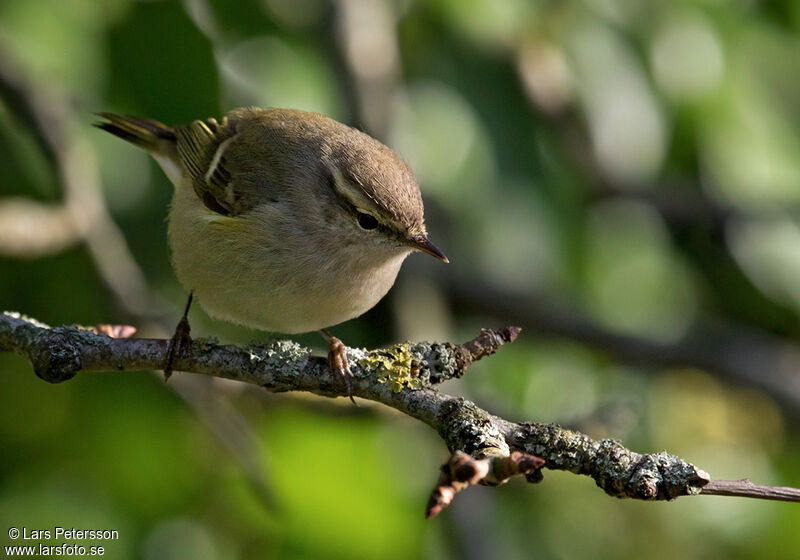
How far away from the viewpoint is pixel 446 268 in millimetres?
5008

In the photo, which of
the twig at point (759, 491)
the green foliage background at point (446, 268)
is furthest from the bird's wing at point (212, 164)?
the twig at point (759, 491)

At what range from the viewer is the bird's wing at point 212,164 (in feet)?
11.7

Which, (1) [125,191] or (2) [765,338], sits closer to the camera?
(1) [125,191]

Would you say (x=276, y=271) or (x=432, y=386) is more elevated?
(x=276, y=271)

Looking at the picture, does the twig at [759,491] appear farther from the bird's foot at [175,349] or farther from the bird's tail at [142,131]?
the bird's tail at [142,131]

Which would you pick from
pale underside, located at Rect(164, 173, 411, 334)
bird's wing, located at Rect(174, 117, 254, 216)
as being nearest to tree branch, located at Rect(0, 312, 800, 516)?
pale underside, located at Rect(164, 173, 411, 334)

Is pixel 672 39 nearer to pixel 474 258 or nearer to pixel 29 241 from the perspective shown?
pixel 474 258

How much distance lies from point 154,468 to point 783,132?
296cm

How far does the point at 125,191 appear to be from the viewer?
161 inches

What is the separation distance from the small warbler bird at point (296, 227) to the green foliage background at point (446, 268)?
0.24 meters

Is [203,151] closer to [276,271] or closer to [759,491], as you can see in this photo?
[276,271]

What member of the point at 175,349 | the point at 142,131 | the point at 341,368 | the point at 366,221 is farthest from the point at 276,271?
the point at 142,131

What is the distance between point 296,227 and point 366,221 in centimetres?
28

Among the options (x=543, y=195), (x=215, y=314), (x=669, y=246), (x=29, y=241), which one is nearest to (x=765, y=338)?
(x=669, y=246)
